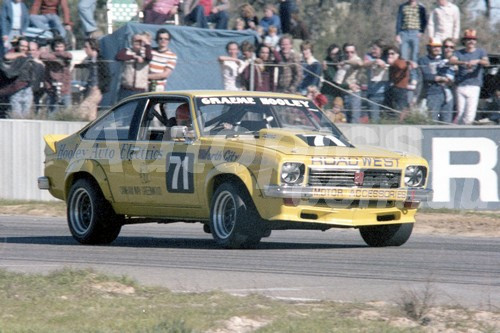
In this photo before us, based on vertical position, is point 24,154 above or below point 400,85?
below

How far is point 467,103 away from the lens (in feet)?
51.2

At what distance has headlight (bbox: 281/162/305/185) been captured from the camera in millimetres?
9508

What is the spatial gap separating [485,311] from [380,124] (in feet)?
30.4

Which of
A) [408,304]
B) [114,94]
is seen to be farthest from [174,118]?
[114,94]

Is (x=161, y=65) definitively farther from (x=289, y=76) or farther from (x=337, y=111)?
(x=337, y=111)

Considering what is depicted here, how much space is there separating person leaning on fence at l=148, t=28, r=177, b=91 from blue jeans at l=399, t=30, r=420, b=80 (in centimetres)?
381

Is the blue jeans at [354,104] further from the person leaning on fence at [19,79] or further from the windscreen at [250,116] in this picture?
the person leaning on fence at [19,79]

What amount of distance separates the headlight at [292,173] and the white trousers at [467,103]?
257 inches

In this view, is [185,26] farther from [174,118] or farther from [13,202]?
[174,118]

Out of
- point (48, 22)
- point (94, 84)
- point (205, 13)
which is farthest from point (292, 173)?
point (205, 13)

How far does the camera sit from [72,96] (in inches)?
666

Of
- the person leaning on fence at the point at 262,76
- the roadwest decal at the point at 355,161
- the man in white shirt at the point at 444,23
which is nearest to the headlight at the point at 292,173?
the roadwest decal at the point at 355,161

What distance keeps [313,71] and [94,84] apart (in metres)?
3.52

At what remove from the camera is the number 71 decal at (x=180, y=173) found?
10.2 m
